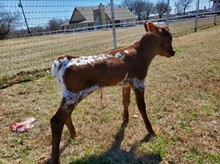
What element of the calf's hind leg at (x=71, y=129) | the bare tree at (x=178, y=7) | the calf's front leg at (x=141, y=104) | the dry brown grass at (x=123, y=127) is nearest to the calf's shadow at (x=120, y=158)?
the dry brown grass at (x=123, y=127)

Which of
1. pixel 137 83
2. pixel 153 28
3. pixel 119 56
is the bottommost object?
pixel 137 83

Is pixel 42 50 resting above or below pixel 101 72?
below

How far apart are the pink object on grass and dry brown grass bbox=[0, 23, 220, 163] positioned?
83 mm

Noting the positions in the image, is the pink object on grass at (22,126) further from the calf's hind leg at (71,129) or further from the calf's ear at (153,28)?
the calf's ear at (153,28)

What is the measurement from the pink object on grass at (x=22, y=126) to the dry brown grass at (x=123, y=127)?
8cm

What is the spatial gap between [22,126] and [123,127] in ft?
4.63

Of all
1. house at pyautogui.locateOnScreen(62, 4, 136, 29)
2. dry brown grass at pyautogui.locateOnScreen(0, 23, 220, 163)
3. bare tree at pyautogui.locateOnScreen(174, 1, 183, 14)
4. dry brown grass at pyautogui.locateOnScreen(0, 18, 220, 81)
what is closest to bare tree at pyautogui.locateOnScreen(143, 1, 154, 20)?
bare tree at pyautogui.locateOnScreen(174, 1, 183, 14)

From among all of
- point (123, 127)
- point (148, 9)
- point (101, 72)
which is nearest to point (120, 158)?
point (123, 127)

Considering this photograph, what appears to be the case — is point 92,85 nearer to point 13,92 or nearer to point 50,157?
point 50,157

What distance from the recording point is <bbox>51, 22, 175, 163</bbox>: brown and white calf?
222 centimetres

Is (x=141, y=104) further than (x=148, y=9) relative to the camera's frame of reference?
No

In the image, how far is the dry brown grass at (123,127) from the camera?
2494 millimetres

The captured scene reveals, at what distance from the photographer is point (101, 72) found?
2.35m

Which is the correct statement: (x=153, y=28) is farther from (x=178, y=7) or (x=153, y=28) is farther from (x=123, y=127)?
(x=178, y=7)
